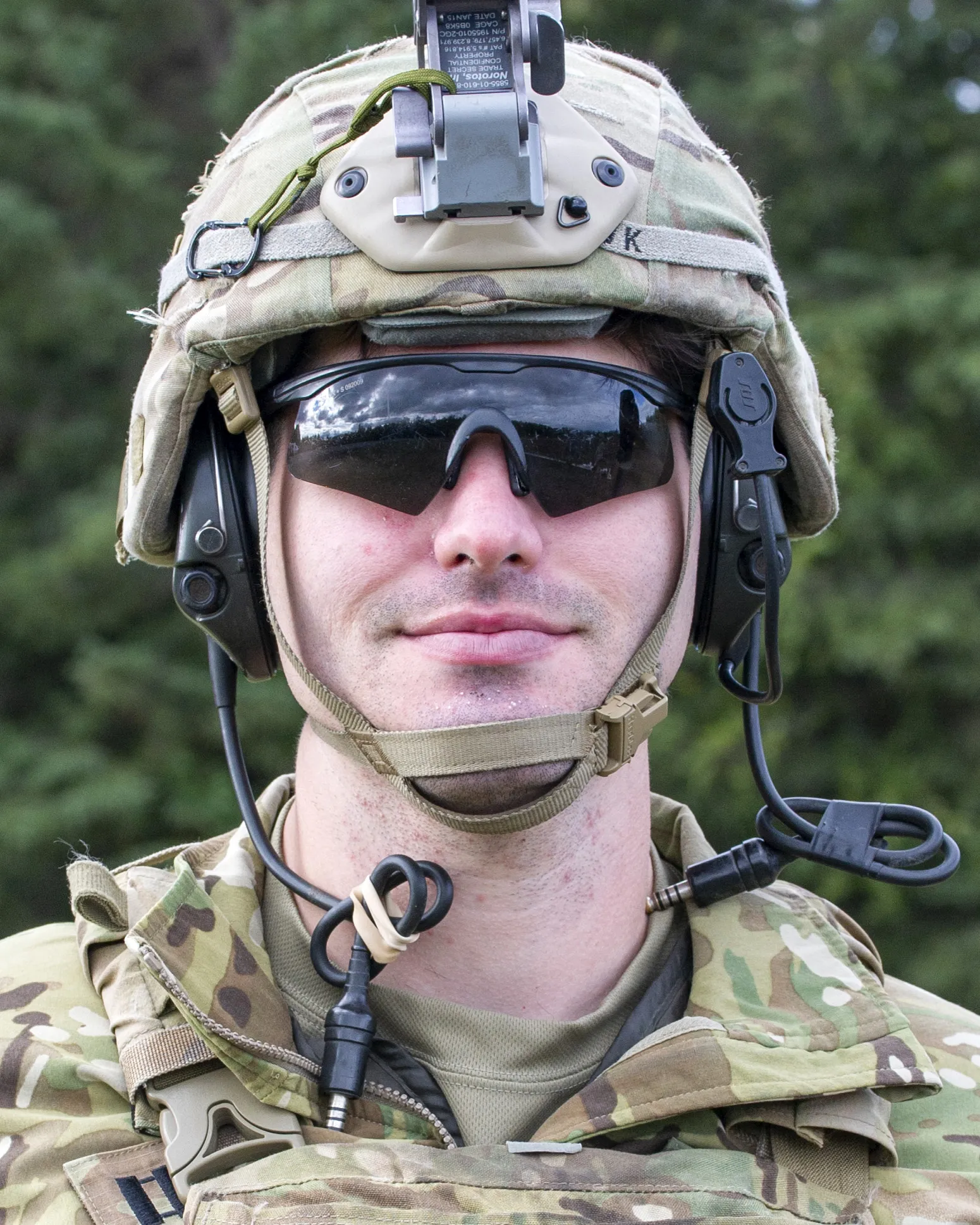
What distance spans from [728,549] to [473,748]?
2.07ft

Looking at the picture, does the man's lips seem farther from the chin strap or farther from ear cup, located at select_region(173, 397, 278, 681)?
ear cup, located at select_region(173, 397, 278, 681)

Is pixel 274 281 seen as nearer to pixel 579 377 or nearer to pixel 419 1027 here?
pixel 579 377

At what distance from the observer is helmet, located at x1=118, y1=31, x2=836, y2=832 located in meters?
2.25

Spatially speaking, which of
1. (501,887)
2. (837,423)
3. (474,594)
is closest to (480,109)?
(474,594)

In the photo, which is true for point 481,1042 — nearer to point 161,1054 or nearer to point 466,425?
point 161,1054

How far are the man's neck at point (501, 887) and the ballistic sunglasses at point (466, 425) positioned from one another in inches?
18.5

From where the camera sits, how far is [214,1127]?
6.82 feet

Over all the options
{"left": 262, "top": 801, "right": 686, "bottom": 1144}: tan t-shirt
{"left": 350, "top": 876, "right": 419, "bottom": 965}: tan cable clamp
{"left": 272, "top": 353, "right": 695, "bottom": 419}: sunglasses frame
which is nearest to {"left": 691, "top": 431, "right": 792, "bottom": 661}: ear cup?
{"left": 272, "top": 353, "right": 695, "bottom": 419}: sunglasses frame

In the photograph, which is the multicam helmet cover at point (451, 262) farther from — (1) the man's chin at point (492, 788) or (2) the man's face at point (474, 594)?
(1) the man's chin at point (492, 788)

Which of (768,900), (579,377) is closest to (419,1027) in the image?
(768,900)

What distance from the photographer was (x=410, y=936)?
86.0 inches

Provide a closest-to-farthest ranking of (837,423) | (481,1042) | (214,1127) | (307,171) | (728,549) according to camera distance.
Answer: (214,1127)
(481,1042)
(307,171)
(728,549)
(837,423)

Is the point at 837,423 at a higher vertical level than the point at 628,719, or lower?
higher

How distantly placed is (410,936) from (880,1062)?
0.74 meters
